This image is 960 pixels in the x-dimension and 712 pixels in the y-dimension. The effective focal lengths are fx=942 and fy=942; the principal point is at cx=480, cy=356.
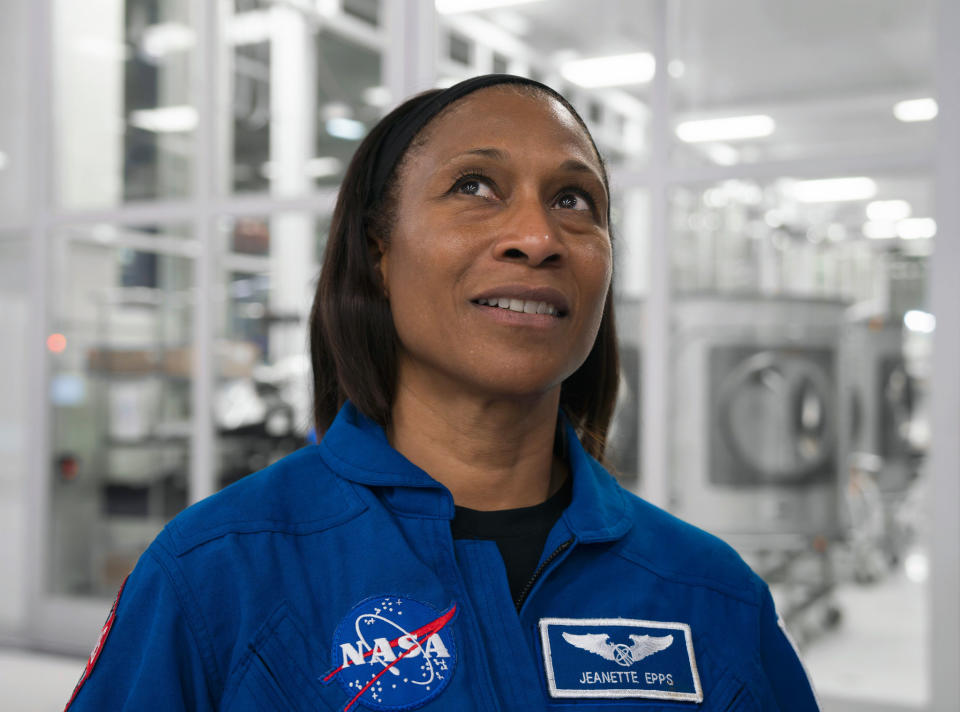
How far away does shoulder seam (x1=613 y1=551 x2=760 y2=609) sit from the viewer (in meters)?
0.95

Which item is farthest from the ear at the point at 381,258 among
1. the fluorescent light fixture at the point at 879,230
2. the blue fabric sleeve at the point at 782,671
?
the fluorescent light fixture at the point at 879,230

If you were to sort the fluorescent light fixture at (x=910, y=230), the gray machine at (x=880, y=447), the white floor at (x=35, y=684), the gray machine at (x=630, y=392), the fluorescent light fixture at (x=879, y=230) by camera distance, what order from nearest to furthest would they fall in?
1. the white floor at (x=35, y=684)
2. the gray machine at (x=630, y=392)
3. the fluorescent light fixture at (x=910, y=230)
4. the gray machine at (x=880, y=447)
5. the fluorescent light fixture at (x=879, y=230)

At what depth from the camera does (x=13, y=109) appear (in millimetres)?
3883

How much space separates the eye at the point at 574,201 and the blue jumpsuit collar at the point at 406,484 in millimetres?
290

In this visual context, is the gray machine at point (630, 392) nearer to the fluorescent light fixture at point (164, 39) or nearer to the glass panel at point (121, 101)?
the glass panel at point (121, 101)

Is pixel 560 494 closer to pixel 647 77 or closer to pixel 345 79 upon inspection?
pixel 647 77

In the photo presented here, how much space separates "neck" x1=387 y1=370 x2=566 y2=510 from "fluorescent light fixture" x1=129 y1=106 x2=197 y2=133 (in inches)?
142

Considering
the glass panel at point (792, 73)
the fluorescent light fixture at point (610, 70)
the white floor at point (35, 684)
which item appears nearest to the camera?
the white floor at point (35, 684)

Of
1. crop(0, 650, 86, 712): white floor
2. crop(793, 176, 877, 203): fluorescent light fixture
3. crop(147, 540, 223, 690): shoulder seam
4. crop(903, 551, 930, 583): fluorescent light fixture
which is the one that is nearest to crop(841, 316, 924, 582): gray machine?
crop(903, 551, 930, 583): fluorescent light fixture

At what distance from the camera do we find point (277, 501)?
89 centimetres

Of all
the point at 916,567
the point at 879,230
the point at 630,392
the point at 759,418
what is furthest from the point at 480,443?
the point at 916,567

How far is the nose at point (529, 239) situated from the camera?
35.1 inches

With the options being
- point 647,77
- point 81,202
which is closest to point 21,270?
point 81,202

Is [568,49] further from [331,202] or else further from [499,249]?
[499,249]
